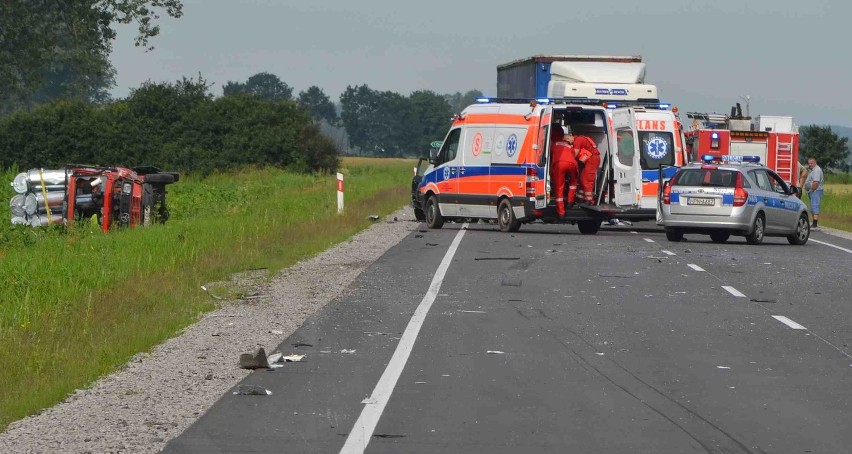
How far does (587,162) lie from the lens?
2789 centimetres

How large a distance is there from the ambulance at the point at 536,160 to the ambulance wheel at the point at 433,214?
2 centimetres

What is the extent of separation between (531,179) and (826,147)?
97914mm

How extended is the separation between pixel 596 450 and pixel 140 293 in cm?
896

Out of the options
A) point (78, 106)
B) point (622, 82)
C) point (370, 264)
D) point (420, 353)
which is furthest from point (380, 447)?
point (78, 106)

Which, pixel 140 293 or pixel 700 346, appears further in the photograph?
pixel 140 293

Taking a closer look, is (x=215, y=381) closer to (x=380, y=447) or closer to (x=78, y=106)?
(x=380, y=447)

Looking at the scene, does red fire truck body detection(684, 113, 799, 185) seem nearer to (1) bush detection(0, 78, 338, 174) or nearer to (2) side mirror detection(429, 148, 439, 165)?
(2) side mirror detection(429, 148, 439, 165)

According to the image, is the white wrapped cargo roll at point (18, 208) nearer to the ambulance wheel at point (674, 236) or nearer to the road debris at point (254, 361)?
the ambulance wheel at point (674, 236)

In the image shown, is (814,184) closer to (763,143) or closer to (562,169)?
(763,143)

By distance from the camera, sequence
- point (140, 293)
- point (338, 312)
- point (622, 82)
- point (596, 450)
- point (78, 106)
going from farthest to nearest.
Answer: point (78, 106) → point (622, 82) → point (140, 293) → point (338, 312) → point (596, 450)

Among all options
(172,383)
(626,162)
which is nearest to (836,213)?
(626,162)

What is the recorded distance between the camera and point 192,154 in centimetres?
7131

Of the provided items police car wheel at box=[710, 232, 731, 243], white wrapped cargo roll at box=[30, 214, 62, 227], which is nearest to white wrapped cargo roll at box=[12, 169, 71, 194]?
white wrapped cargo roll at box=[30, 214, 62, 227]

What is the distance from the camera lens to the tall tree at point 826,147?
119188 mm
